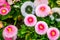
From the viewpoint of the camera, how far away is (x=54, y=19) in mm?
1749

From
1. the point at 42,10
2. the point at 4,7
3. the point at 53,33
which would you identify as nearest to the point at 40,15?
the point at 42,10

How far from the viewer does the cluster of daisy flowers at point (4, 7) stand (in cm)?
176

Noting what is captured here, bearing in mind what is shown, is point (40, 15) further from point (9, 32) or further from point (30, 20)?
point (9, 32)

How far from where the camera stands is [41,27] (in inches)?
66.7

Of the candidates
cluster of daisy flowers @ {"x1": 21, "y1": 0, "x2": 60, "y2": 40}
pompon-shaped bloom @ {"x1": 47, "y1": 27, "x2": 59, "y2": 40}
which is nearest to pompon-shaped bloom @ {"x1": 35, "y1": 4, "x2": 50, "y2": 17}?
cluster of daisy flowers @ {"x1": 21, "y1": 0, "x2": 60, "y2": 40}

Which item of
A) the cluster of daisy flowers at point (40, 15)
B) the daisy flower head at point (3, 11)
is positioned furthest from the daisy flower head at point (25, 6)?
the daisy flower head at point (3, 11)

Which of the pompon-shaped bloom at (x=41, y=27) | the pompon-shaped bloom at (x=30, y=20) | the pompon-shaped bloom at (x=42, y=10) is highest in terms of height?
the pompon-shaped bloom at (x=42, y=10)

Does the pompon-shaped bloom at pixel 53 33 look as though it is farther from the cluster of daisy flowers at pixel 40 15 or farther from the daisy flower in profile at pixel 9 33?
the daisy flower in profile at pixel 9 33

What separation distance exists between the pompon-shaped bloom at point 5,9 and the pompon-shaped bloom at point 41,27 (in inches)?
9.2

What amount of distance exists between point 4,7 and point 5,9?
0.02 m

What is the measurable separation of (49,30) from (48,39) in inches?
2.4

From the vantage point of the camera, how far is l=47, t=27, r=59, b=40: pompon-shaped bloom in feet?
5.49

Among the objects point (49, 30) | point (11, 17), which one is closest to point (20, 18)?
point (11, 17)

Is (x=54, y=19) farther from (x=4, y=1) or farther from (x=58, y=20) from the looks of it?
(x=4, y=1)
